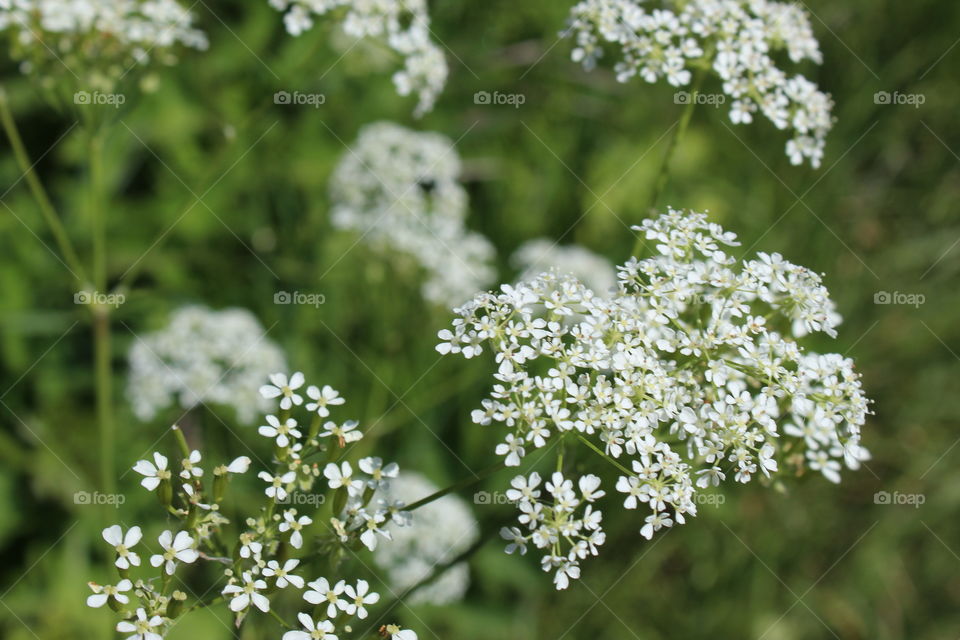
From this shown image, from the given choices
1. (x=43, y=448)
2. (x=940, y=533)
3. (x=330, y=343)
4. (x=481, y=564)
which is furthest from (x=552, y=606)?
(x=43, y=448)

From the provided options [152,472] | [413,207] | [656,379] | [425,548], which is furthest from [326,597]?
[413,207]

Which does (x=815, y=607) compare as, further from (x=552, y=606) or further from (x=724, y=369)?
(x=724, y=369)

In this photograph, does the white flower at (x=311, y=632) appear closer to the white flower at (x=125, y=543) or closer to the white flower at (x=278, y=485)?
the white flower at (x=278, y=485)

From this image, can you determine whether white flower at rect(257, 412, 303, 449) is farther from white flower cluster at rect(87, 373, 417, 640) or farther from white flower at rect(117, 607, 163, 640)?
white flower at rect(117, 607, 163, 640)

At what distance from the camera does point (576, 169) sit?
8.31 m

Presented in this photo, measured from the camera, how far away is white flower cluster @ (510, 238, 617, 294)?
7.05m

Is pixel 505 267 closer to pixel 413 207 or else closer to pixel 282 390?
pixel 413 207

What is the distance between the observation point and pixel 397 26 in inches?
208

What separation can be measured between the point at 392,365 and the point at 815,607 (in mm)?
4367

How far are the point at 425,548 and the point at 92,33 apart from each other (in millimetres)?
3980

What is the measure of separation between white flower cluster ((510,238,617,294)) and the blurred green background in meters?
0.48

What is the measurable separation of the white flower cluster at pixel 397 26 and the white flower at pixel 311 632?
11.0ft

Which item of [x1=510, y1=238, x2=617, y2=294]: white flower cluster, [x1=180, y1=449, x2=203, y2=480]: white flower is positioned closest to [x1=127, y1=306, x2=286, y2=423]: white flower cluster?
[x1=510, y1=238, x2=617, y2=294]: white flower cluster

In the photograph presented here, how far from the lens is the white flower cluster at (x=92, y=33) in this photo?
15.6 ft
